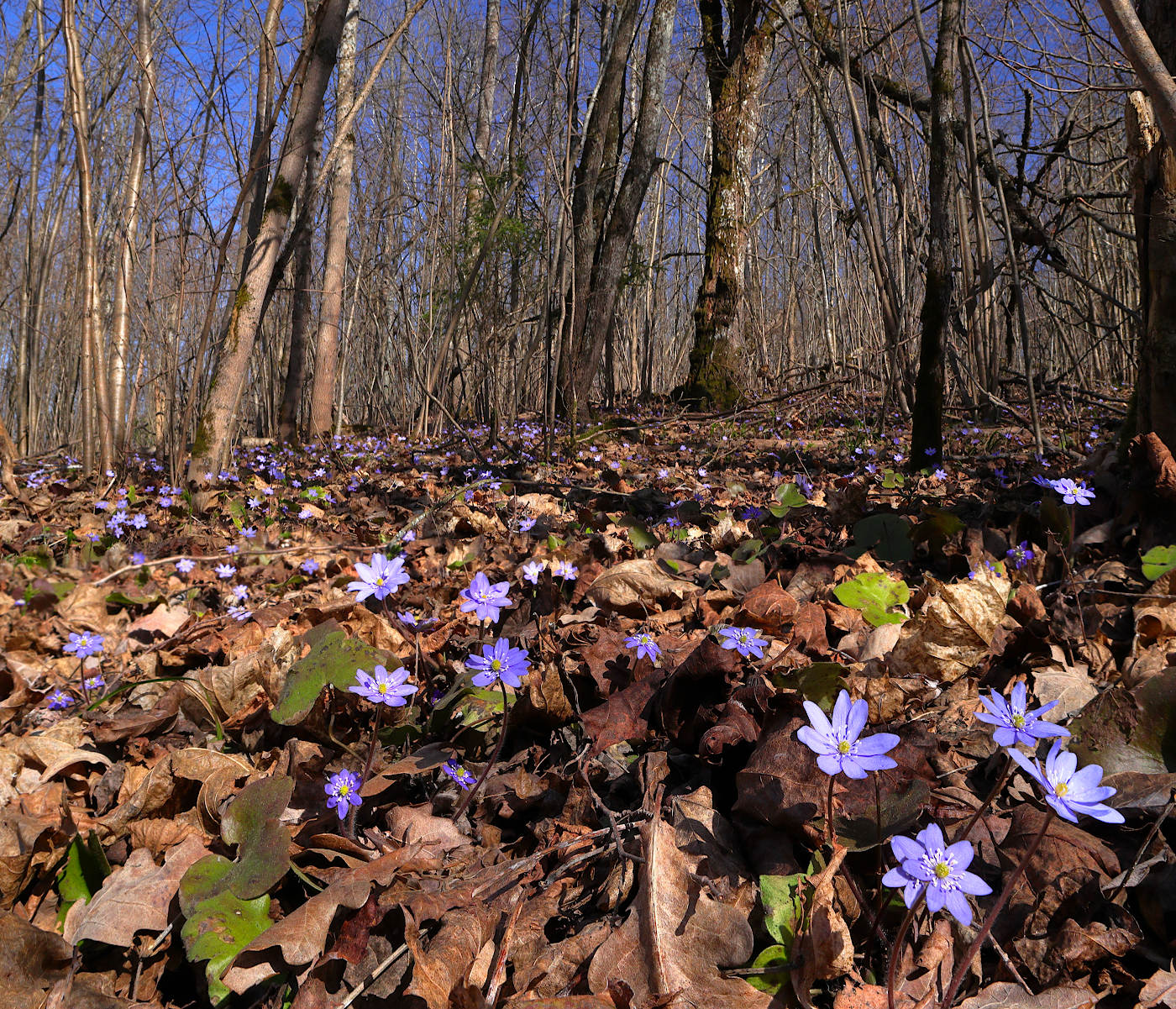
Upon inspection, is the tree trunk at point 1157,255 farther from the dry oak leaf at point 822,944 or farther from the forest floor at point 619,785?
the dry oak leaf at point 822,944

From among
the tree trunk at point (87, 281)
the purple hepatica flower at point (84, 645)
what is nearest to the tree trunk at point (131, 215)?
the tree trunk at point (87, 281)

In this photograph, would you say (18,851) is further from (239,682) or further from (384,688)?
(384,688)

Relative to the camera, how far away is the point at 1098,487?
1838mm

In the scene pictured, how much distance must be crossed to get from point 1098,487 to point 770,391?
591cm

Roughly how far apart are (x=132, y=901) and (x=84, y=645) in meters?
0.99

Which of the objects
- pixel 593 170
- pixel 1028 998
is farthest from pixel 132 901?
pixel 593 170

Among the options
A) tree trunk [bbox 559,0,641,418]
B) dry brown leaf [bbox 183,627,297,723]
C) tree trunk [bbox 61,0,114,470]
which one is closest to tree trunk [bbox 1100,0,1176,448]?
dry brown leaf [bbox 183,627,297,723]

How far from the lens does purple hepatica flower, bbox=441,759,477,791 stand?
3.67 feet

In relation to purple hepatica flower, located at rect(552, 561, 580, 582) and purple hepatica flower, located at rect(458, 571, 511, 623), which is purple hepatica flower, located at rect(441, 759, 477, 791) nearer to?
purple hepatica flower, located at rect(458, 571, 511, 623)

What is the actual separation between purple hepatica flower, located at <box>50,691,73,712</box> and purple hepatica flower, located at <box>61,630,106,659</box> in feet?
0.30

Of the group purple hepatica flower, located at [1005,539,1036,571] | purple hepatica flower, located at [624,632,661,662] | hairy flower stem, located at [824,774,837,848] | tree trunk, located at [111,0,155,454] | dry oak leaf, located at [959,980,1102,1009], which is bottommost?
dry oak leaf, located at [959,980,1102,1009]

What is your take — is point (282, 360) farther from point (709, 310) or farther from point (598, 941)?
point (598, 941)

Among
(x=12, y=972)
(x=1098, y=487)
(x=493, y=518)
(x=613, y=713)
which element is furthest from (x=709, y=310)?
(x=12, y=972)

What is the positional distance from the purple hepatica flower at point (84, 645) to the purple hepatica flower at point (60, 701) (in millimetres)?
93
